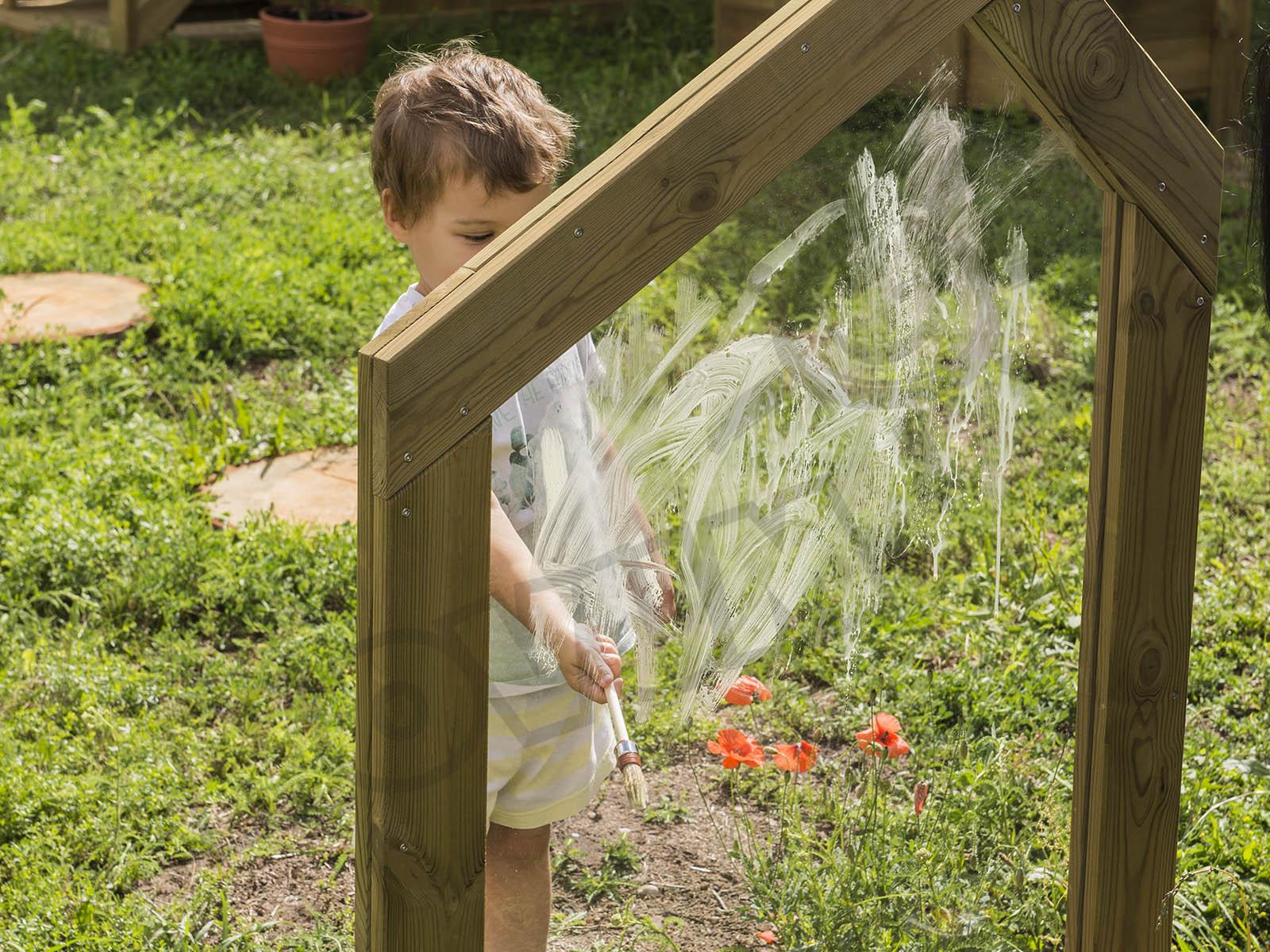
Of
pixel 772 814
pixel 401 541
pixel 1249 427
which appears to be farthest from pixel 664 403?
pixel 1249 427

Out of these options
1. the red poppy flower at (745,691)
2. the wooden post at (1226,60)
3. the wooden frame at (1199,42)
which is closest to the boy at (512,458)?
the red poppy flower at (745,691)

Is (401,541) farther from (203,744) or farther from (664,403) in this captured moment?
(203,744)

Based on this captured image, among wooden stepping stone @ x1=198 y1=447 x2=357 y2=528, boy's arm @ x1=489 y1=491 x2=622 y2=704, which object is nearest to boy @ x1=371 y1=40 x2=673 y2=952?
boy's arm @ x1=489 y1=491 x2=622 y2=704

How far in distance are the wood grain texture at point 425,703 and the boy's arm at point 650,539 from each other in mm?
247

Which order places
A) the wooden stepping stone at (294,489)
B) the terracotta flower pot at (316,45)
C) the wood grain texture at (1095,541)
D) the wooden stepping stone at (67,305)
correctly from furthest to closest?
the terracotta flower pot at (316,45)
the wooden stepping stone at (67,305)
the wooden stepping stone at (294,489)
the wood grain texture at (1095,541)

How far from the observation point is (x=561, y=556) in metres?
1.51

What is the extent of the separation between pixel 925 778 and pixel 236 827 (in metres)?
1.22

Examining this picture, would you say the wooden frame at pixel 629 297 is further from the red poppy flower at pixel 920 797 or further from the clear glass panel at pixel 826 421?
the red poppy flower at pixel 920 797

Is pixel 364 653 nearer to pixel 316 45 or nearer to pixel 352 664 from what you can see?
pixel 352 664

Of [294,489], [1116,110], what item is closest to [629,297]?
[1116,110]

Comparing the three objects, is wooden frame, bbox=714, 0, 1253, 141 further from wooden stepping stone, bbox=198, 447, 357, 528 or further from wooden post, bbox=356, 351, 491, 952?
wooden post, bbox=356, 351, 491, 952

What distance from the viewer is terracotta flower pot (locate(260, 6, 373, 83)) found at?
698 centimetres

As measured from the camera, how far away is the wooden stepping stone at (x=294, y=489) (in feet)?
11.7

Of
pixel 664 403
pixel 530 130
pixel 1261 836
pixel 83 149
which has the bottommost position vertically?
pixel 1261 836
